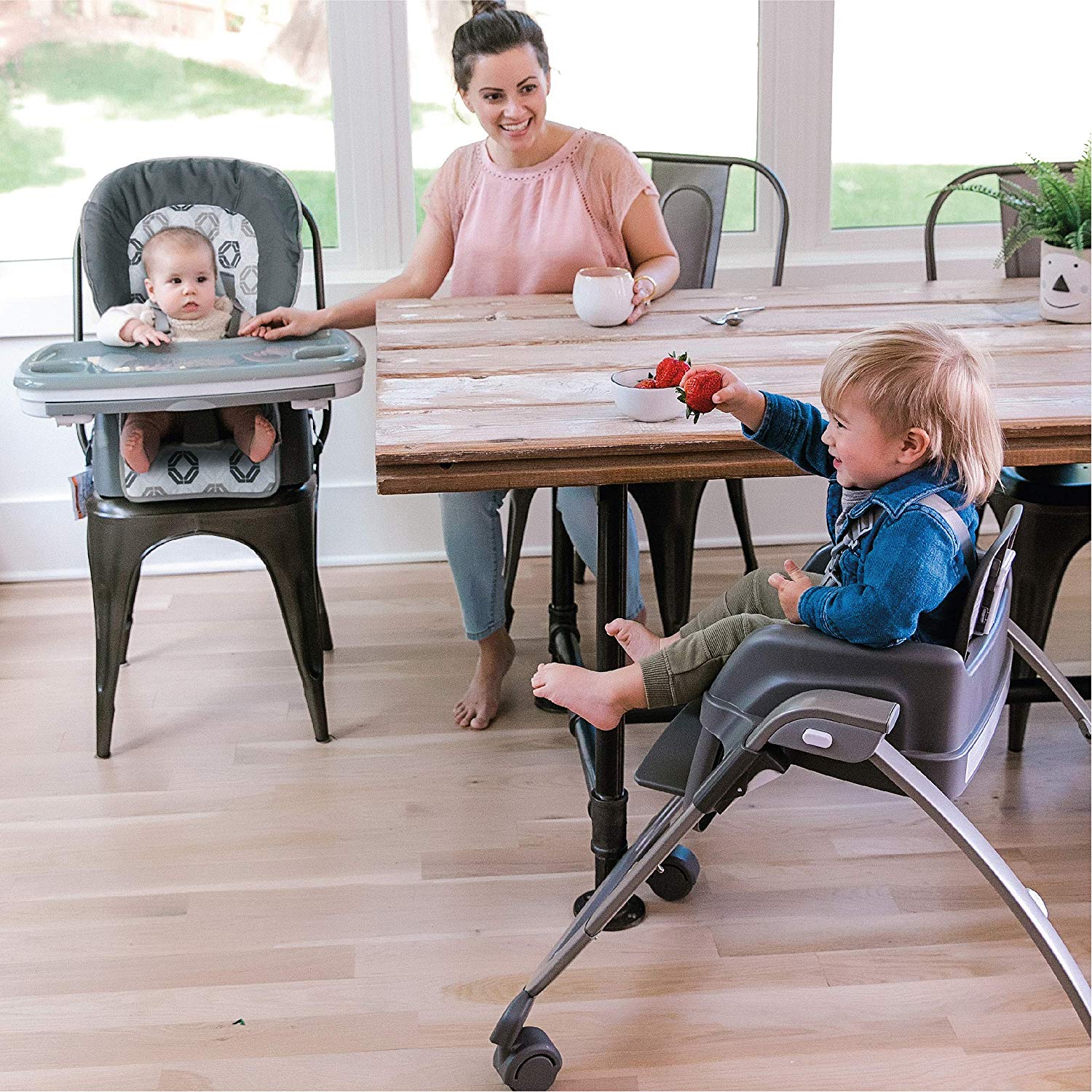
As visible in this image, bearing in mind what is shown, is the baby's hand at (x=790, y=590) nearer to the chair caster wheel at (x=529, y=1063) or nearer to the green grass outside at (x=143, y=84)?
the chair caster wheel at (x=529, y=1063)

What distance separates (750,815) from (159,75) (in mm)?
2092

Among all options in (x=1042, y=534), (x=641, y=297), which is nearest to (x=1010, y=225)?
(x=1042, y=534)

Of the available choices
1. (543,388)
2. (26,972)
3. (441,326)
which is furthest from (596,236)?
(26,972)

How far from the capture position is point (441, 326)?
7.10 ft

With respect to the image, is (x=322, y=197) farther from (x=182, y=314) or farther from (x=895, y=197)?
(x=895, y=197)

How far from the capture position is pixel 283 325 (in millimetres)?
2275

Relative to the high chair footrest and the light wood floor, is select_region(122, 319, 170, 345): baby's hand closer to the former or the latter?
the light wood floor

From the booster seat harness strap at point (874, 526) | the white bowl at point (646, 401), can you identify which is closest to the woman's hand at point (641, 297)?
the white bowl at point (646, 401)

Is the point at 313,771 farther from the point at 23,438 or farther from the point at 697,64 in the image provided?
the point at 697,64

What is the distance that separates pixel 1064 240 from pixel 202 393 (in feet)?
4.48

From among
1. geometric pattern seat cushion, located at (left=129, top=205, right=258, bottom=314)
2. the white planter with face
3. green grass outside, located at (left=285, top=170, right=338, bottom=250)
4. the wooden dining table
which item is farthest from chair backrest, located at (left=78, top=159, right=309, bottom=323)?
the white planter with face

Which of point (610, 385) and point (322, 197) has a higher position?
point (322, 197)

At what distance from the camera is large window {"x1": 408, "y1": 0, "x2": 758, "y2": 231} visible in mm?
2959

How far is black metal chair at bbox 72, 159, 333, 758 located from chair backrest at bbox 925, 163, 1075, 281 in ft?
3.95
